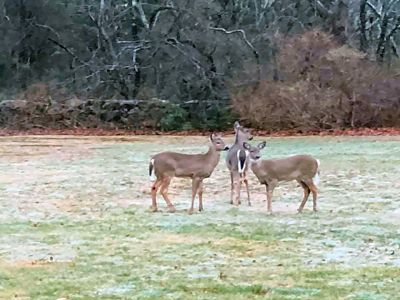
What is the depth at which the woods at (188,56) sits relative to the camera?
32406mm

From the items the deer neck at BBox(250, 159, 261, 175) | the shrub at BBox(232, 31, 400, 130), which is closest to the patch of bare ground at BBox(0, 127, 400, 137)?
the shrub at BBox(232, 31, 400, 130)

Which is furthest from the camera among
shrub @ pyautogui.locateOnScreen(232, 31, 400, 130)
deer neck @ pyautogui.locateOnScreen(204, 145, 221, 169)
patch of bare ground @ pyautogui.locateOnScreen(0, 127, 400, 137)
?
shrub @ pyautogui.locateOnScreen(232, 31, 400, 130)

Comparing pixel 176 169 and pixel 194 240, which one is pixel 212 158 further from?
pixel 194 240

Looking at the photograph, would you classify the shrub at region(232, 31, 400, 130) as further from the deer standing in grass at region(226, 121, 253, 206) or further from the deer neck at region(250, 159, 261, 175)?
the deer neck at region(250, 159, 261, 175)

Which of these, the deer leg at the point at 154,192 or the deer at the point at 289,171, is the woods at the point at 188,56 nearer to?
the deer at the point at 289,171

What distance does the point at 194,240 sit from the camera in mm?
10039

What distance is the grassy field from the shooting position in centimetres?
758

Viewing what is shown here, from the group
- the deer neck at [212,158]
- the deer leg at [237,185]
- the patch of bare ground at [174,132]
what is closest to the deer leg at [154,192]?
the deer neck at [212,158]

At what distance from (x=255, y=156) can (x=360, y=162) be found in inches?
304

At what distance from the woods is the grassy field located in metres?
13.8

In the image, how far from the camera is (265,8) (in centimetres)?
3919

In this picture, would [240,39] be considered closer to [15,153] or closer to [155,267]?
[15,153]

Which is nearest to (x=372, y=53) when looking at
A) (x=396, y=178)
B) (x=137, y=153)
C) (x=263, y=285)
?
(x=137, y=153)

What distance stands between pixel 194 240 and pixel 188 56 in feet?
83.9
